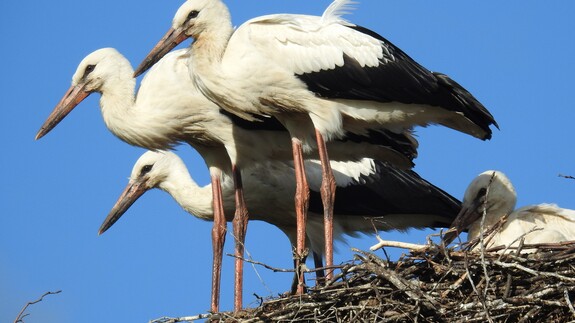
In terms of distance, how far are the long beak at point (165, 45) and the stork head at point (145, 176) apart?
1923 millimetres

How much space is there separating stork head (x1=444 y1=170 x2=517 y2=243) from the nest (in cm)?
154

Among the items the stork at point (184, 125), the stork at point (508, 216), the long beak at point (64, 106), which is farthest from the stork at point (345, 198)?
the stork at point (508, 216)

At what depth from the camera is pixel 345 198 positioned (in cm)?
1415

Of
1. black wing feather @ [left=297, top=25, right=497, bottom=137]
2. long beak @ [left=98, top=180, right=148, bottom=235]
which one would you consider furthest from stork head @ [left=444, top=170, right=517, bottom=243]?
long beak @ [left=98, top=180, right=148, bottom=235]

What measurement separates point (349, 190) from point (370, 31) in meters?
2.27

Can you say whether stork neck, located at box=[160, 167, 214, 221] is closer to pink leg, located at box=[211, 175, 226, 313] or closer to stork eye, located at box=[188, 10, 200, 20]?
pink leg, located at box=[211, 175, 226, 313]

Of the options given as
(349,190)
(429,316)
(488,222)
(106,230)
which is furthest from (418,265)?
(106,230)

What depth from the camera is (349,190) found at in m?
14.2

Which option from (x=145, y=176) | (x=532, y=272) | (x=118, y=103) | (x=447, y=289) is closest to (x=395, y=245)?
Answer: (x=447, y=289)

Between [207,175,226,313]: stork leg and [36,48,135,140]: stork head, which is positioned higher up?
[36,48,135,140]: stork head

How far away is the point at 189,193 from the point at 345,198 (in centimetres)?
140

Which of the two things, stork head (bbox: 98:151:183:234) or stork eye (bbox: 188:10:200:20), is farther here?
stork head (bbox: 98:151:183:234)

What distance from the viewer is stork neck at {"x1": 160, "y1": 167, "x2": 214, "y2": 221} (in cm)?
1408

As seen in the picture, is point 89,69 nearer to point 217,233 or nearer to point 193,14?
point 193,14
